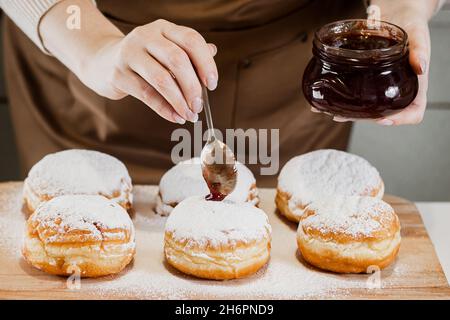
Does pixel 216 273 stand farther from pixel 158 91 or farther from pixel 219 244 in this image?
pixel 158 91

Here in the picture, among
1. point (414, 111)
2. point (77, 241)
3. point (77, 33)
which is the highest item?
point (77, 33)

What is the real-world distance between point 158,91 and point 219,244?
1.09ft

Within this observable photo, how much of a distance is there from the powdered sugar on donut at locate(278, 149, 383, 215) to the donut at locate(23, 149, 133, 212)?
381 millimetres

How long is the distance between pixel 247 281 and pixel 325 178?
0.36m

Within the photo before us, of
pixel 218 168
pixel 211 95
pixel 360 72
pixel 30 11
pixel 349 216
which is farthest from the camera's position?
pixel 211 95

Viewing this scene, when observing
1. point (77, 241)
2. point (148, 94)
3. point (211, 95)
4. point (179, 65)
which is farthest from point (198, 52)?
point (211, 95)

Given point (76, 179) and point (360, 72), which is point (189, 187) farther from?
point (360, 72)

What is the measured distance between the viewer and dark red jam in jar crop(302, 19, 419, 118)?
1572mm

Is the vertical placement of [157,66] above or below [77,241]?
above

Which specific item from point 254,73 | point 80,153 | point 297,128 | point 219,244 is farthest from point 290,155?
point 219,244

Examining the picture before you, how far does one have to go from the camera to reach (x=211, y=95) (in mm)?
2352

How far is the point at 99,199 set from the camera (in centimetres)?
173

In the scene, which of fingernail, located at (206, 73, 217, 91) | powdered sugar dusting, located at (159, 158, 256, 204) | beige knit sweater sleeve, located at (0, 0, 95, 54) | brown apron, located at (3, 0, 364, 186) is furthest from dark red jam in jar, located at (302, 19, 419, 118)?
beige knit sweater sleeve, located at (0, 0, 95, 54)

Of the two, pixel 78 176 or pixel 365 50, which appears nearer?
pixel 365 50
